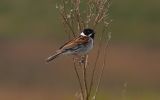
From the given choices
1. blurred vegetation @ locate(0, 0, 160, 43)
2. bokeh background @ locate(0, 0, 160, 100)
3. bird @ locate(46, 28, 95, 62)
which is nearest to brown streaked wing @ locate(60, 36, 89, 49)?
bird @ locate(46, 28, 95, 62)

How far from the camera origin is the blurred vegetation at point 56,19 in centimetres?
2609

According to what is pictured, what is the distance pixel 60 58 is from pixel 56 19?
16.4 feet

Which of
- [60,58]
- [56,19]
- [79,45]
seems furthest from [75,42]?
[56,19]

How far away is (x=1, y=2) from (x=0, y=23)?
183 centimetres

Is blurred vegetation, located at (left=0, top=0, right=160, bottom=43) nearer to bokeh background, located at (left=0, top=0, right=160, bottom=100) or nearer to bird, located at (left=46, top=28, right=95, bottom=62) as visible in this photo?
bokeh background, located at (left=0, top=0, right=160, bottom=100)

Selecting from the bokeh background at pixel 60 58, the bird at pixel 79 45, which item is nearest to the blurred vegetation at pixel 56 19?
the bokeh background at pixel 60 58

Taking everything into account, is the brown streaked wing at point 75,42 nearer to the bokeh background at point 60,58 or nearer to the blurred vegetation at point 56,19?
the bokeh background at point 60,58

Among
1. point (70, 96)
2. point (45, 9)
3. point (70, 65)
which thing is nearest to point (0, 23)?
point (45, 9)

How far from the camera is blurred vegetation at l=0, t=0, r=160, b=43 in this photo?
1027 inches

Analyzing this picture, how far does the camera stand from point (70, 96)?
1959 cm

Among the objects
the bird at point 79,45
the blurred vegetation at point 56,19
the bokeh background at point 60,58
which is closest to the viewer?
the bird at point 79,45

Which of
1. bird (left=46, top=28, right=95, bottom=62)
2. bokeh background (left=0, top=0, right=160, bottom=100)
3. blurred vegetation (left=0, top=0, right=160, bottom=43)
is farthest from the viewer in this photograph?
blurred vegetation (left=0, top=0, right=160, bottom=43)

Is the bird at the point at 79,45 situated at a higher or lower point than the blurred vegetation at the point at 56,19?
higher

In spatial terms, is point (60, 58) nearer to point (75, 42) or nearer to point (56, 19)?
point (56, 19)
